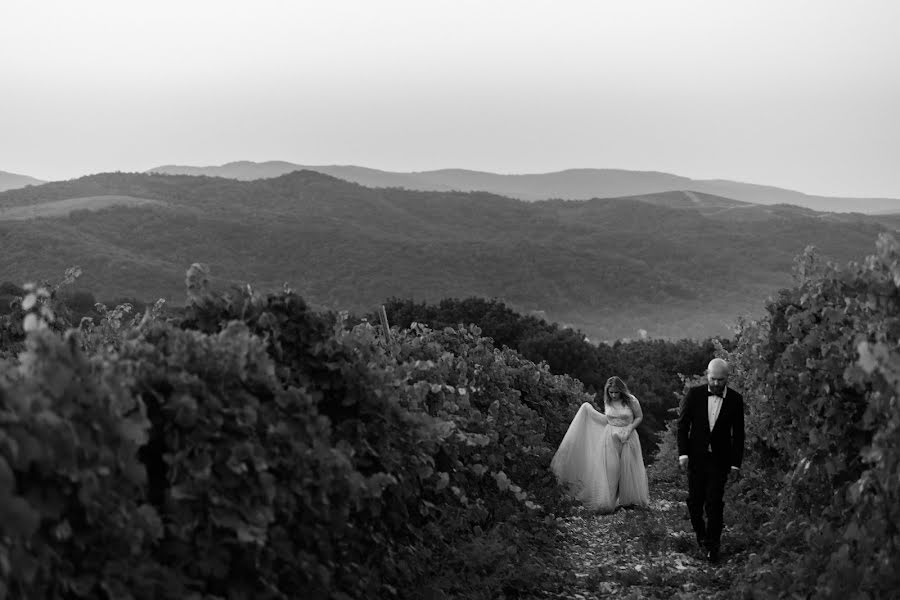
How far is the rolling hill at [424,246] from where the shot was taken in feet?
274

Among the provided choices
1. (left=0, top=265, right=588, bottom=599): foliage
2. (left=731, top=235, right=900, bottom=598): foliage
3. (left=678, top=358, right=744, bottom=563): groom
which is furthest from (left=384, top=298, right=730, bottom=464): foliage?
(left=0, top=265, right=588, bottom=599): foliage

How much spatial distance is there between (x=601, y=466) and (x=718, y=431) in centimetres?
368

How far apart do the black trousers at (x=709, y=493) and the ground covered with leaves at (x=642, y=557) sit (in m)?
0.30

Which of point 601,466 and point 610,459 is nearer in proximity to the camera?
point 610,459

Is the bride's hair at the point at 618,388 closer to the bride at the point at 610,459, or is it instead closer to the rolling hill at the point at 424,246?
the bride at the point at 610,459

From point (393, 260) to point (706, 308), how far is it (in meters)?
28.0

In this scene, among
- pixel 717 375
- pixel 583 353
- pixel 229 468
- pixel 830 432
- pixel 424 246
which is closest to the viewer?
pixel 229 468

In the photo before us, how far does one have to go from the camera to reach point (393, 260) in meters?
93.2

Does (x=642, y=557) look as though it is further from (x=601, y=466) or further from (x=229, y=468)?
(x=229, y=468)

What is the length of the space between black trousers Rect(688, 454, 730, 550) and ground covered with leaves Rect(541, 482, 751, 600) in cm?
30

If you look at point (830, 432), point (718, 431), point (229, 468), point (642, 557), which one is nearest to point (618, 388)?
point (642, 557)

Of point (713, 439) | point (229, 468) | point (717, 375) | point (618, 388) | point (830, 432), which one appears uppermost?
point (229, 468)

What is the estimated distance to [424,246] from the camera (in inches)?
3922

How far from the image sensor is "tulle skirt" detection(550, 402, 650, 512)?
1270 cm
